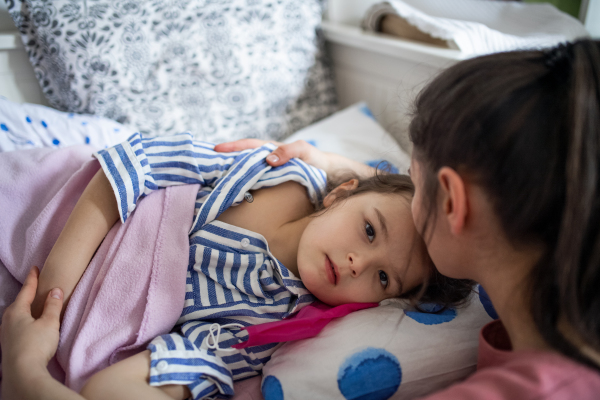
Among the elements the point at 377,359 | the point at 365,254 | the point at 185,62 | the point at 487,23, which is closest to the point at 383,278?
the point at 365,254

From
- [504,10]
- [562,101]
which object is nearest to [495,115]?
[562,101]

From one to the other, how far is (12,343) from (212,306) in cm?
33

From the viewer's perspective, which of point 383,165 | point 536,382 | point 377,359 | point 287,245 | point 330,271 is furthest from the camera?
point 383,165

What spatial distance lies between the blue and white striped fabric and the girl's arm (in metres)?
0.04

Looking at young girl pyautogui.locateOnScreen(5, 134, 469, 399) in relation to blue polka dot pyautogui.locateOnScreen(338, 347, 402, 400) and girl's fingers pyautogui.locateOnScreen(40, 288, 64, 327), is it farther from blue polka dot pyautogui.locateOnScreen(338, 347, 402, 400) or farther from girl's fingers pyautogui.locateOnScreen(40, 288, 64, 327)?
blue polka dot pyautogui.locateOnScreen(338, 347, 402, 400)

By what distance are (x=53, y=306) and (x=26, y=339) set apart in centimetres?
8

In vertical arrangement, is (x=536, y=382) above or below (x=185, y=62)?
below

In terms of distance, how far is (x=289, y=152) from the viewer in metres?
0.96

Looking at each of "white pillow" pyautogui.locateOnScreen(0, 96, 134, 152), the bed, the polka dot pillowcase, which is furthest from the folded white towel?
"white pillow" pyautogui.locateOnScreen(0, 96, 134, 152)

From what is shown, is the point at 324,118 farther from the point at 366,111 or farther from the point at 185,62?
the point at 185,62

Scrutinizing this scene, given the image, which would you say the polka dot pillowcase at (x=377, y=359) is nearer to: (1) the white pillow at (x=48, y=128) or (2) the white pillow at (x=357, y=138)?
(2) the white pillow at (x=357, y=138)

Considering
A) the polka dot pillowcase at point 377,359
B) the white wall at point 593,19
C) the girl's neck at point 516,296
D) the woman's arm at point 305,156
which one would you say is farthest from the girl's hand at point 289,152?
the white wall at point 593,19

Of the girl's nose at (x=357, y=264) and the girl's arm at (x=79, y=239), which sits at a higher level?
the girl's arm at (x=79, y=239)

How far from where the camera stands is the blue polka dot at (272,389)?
26.3 inches
